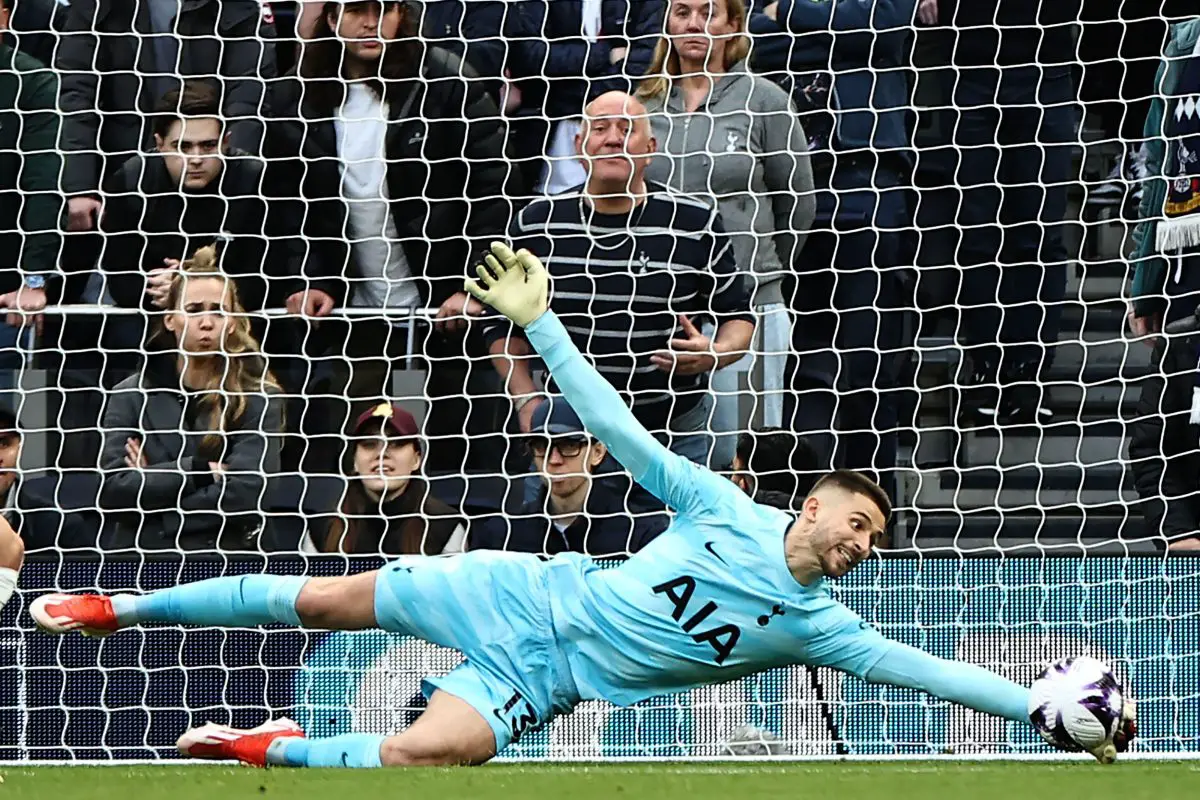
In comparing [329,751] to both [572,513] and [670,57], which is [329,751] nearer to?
[572,513]

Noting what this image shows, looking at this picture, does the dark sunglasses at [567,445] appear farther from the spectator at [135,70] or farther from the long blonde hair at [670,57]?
the spectator at [135,70]

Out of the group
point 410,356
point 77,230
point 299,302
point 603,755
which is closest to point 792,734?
point 603,755

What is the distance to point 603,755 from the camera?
23.4ft

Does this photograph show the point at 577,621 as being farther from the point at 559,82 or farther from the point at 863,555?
the point at 559,82

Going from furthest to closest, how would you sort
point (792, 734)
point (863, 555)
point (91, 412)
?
point (91, 412)
point (792, 734)
point (863, 555)

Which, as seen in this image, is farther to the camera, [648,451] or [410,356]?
[410,356]

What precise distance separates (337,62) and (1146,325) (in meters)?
3.36

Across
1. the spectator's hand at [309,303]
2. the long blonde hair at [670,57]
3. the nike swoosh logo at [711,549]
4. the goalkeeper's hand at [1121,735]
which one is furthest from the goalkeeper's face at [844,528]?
the spectator's hand at [309,303]

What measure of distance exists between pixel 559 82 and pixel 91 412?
2217 millimetres

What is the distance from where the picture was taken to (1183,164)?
7648 millimetres

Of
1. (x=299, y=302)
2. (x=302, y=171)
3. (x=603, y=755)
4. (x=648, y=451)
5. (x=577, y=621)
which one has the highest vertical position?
(x=302, y=171)

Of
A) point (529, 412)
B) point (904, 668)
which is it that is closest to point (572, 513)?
point (529, 412)

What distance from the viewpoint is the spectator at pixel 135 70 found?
7.66m

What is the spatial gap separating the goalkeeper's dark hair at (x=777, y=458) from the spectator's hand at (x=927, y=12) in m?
1.84
